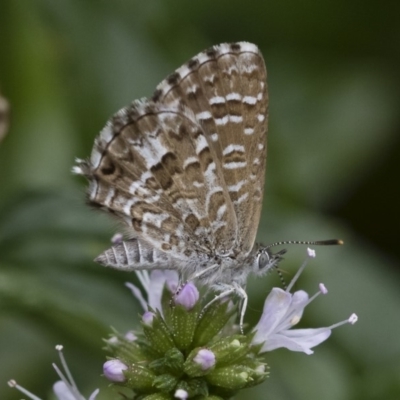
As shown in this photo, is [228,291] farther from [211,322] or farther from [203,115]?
[203,115]

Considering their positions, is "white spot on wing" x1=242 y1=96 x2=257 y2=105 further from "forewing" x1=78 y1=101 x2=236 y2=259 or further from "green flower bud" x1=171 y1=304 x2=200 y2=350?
"green flower bud" x1=171 y1=304 x2=200 y2=350

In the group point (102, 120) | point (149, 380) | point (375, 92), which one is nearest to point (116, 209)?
point (149, 380)

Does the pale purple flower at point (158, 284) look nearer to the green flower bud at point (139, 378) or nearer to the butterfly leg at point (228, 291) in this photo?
the butterfly leg at point (228, 291)

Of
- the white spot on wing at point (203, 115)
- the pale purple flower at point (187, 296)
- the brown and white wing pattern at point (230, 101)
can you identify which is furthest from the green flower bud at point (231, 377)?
the white spot on wing at point (203, 115)

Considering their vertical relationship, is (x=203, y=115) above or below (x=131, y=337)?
above

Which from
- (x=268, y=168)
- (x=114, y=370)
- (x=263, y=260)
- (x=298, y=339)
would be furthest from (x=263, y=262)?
(x=268, y=168)

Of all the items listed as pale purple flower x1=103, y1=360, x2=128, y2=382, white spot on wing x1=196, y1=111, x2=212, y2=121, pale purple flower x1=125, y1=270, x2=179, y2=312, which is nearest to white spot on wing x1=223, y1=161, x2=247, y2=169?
white spot on wing x1=196, y1=111, x2=212, y2=121
